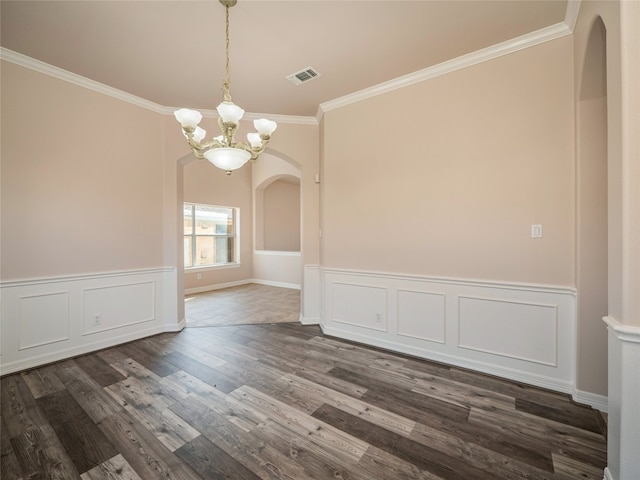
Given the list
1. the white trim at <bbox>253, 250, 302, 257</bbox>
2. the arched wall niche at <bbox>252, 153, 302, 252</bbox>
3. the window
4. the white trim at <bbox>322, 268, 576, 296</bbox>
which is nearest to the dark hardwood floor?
the white trim at <bbox>322, 268, 576, 296</bbox>

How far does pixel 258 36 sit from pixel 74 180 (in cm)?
248

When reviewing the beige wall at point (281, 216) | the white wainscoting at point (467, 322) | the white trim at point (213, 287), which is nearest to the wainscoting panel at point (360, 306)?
the white wainscoting at point (467, 322)

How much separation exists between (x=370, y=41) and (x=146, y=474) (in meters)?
3.49

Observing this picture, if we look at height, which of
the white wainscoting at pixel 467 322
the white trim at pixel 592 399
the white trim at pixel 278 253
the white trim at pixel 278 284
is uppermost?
the white trim at pixel 278 253

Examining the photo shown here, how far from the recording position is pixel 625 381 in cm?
121

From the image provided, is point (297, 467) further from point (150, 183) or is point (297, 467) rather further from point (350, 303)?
point (150, 183)

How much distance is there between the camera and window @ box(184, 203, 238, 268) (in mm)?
6293

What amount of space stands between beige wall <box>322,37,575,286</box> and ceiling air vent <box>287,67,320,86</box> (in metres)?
0.67

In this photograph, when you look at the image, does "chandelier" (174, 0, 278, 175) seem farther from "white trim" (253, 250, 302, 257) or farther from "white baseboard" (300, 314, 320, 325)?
"white trim" (253, 250, 302, 257)

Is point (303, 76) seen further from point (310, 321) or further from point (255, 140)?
point (310, 321)

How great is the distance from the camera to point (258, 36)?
2.32m

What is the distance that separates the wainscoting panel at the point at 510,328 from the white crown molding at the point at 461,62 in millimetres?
2261

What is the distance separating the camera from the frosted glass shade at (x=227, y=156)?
1918 millimetres

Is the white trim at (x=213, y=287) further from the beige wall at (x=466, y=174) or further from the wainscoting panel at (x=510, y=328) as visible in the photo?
the wainscoting panel at (x=510, y=328)
